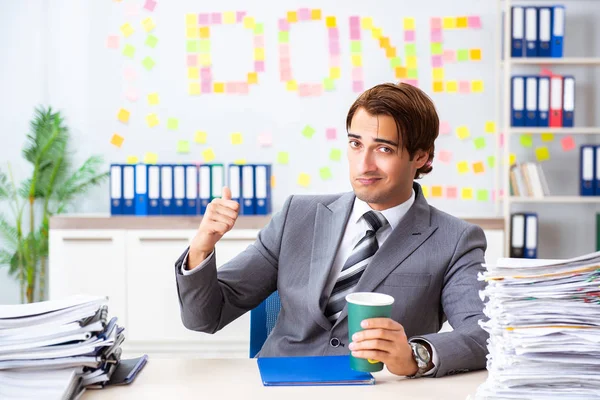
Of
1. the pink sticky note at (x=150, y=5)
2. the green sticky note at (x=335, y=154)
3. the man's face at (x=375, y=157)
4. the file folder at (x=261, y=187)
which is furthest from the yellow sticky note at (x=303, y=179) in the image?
the man's face at (x=375, y=157)

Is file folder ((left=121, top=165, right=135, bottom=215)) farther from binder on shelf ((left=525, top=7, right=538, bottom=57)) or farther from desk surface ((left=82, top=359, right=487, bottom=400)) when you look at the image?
desk surface ((left=82, top=359, right=487, bottom=400))

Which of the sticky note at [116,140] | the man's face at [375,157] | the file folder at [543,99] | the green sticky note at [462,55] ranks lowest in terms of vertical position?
the man's face at [375,157]

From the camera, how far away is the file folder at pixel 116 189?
352 centimetres

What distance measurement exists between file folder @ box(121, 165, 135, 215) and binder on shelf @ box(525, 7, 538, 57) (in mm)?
2196

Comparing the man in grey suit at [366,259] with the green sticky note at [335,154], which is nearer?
the man in grey suit at [366,259]

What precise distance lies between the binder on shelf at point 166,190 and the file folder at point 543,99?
1992mm

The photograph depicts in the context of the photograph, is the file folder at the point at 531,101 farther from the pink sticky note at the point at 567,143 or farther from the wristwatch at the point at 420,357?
the wristwatch at the point at 420,357

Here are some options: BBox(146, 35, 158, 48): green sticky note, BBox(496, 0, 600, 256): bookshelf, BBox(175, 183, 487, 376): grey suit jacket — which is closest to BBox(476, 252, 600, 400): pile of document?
BBox(175, 183, 487, 376): grey suit jacket

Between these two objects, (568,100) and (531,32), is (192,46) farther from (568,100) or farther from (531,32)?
(568,100)

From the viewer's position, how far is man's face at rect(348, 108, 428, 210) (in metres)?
1.57

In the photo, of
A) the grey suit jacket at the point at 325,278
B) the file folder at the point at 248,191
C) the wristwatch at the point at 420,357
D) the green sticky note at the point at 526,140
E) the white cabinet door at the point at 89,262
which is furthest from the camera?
the green sticky note at the point at 526,140

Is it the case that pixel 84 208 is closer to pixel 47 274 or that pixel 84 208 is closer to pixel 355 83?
pixel 47 274

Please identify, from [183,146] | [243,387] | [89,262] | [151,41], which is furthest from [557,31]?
[243,387]

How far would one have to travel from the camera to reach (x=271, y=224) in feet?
5.77
